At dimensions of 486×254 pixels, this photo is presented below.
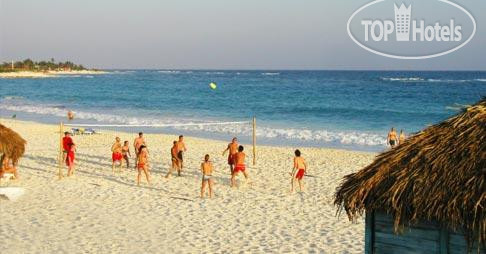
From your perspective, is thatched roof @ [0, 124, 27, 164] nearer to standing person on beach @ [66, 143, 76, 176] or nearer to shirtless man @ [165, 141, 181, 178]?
standing person on beach @ [66, 143, 76, 176]

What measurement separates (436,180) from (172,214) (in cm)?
668

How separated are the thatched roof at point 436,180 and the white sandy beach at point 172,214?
10.6 feet

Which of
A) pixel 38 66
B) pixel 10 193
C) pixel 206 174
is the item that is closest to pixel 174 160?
pixel 206 174

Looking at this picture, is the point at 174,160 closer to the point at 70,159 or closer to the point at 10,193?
the point at 70,159

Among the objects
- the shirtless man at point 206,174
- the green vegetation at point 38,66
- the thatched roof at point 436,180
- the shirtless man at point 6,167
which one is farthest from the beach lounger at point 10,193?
the green vegetation at point 38,66

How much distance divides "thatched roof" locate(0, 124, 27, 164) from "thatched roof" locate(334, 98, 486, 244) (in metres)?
8.87

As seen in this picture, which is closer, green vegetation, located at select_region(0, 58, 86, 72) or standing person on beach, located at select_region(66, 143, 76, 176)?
standing person on beach, located at select_region(66, 143, 76, 176)

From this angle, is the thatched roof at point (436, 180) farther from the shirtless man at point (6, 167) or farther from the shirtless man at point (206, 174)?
the shirtless man at point (6, 167)

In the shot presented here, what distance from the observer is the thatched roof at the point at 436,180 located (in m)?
5.34

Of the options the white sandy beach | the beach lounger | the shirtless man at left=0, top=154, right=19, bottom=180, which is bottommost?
the white sandy beach

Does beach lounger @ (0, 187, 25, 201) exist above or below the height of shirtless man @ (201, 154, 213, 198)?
below

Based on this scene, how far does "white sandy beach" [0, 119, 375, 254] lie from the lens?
9.45 m

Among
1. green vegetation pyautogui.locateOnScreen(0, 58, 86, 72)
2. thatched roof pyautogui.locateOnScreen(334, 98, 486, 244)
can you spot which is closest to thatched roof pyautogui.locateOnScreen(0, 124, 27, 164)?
thatched roof pyautogui.locateOnScreen(334, 98, 486, 244)

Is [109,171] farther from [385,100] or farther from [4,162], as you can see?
[385,100]
